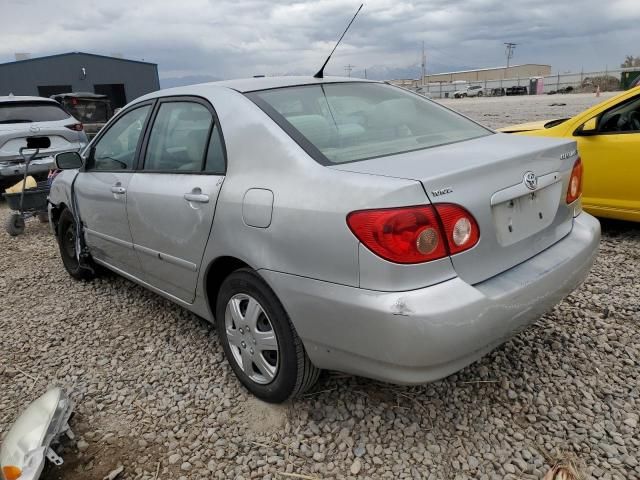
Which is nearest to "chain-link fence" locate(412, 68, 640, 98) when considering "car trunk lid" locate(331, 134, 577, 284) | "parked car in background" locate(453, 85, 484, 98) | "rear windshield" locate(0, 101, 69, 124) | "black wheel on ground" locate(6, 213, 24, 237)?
"parked car in background" locate(453, 85, 484, 98)

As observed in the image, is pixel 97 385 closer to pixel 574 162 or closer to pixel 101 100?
pixel 574 162

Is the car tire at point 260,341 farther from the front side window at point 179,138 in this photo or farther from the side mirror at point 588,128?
the side mirror at point 588,128

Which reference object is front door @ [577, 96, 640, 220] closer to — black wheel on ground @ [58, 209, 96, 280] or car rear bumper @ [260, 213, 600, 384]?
car rear bumper @ [260, 213, 600, 384]

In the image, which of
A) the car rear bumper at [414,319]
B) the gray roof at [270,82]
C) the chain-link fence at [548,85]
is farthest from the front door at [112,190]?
the chain-link fence at [548,85]

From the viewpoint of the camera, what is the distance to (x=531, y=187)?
7.27 ft

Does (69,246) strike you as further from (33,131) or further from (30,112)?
(30,112)

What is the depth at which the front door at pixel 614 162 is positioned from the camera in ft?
14.5

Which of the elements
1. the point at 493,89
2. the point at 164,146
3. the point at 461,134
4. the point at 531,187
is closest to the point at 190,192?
the point at 164,146

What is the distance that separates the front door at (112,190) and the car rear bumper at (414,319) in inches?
65.0

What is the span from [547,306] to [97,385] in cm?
243

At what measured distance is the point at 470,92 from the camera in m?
55.2

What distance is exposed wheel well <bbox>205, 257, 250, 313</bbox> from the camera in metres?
2.54

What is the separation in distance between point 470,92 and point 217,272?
57280mm

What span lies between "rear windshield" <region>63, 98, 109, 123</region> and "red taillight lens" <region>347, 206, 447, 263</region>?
43.7ft
